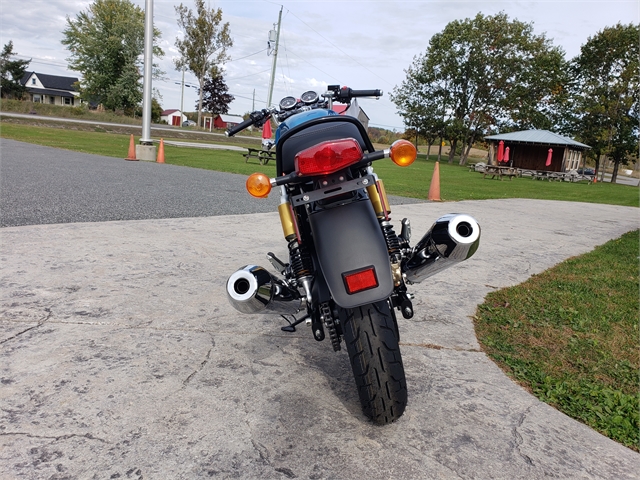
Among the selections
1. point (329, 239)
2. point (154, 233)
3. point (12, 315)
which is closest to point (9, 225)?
point (154, 233)

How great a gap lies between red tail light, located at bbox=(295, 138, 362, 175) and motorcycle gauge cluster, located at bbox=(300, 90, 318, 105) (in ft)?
3.67

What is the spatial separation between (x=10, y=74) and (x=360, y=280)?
77.9 meters

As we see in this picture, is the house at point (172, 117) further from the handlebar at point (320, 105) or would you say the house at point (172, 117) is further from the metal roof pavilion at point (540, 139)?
the handlebar at point (320, 105)

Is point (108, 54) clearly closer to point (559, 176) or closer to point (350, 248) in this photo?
point (559, 176)

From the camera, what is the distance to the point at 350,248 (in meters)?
2.25

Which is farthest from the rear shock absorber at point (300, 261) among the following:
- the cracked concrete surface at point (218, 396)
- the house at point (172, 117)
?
the house at point (172, 117)

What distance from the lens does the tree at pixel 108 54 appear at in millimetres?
57688

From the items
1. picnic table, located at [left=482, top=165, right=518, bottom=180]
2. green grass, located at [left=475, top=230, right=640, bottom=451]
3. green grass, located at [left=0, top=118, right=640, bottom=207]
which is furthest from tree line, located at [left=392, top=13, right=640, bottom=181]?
green grass, located at [left=475, top=230, right=640, bottom=451]

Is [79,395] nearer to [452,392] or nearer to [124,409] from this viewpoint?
[124,409]

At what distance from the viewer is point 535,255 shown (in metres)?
6.35

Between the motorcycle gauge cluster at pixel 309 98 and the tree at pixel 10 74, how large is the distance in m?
72.9

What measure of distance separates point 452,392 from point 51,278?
10.8ft

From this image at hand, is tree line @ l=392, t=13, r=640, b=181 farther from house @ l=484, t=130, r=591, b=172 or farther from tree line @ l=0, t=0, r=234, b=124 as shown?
tree line @ l=0, t=0, r=234, b=124

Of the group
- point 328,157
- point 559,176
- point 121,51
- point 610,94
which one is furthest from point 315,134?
point 121,51
